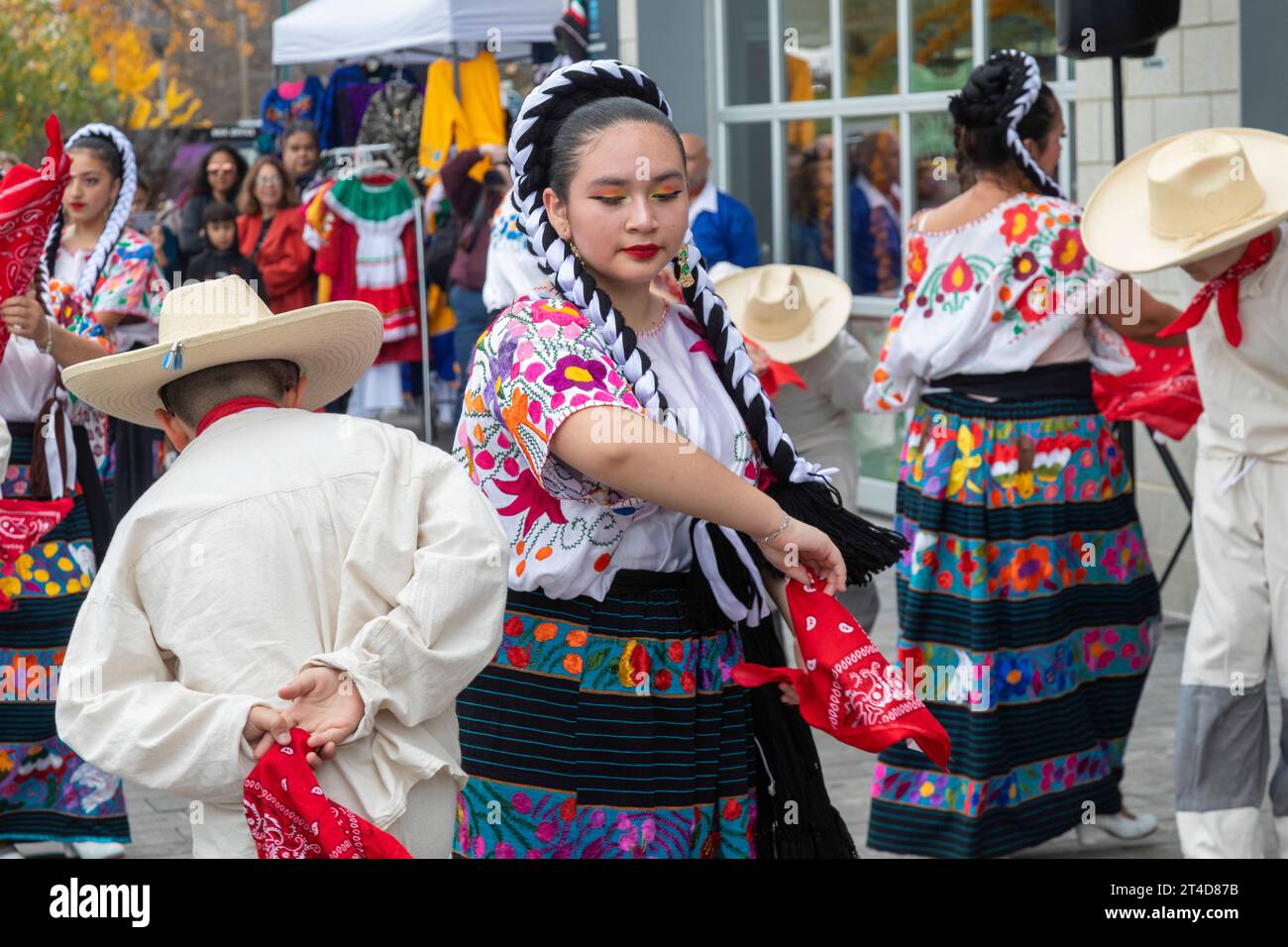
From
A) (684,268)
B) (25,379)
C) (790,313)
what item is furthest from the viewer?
(790,313)

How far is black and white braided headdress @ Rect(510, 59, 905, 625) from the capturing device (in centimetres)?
308

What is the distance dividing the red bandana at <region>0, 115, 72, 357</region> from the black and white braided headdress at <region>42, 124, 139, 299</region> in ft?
3.20

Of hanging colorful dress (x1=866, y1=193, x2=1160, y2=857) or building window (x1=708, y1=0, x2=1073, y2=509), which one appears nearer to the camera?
hanging colorful dress (x1=866, y1=193, x2=1160, y2=857)

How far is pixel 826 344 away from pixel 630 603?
9.74 feet

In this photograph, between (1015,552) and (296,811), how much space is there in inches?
119

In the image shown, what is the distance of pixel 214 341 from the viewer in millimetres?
2699

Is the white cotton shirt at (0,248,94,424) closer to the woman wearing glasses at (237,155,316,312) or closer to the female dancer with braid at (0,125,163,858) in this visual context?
the female dancer with braid at (0,125,163,858)

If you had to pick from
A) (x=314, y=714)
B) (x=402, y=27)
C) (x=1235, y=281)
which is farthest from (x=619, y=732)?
(x=402, y=27)

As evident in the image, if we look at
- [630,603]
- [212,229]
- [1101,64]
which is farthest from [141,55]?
[630,603]

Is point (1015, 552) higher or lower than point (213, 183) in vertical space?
lower

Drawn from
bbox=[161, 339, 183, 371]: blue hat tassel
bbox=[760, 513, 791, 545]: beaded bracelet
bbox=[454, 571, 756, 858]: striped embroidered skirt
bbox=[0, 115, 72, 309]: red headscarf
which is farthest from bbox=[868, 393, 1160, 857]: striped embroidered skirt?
bbox=[161, 339, 183, 371]: blue hat tassel

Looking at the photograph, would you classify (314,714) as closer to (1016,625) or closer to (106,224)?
(1016,625)

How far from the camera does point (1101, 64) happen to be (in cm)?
770

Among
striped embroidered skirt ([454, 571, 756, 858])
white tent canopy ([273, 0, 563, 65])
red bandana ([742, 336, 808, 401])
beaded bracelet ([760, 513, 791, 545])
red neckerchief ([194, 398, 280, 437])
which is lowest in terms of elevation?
striped embroidered skirt ([454, 571, 756, 858])
